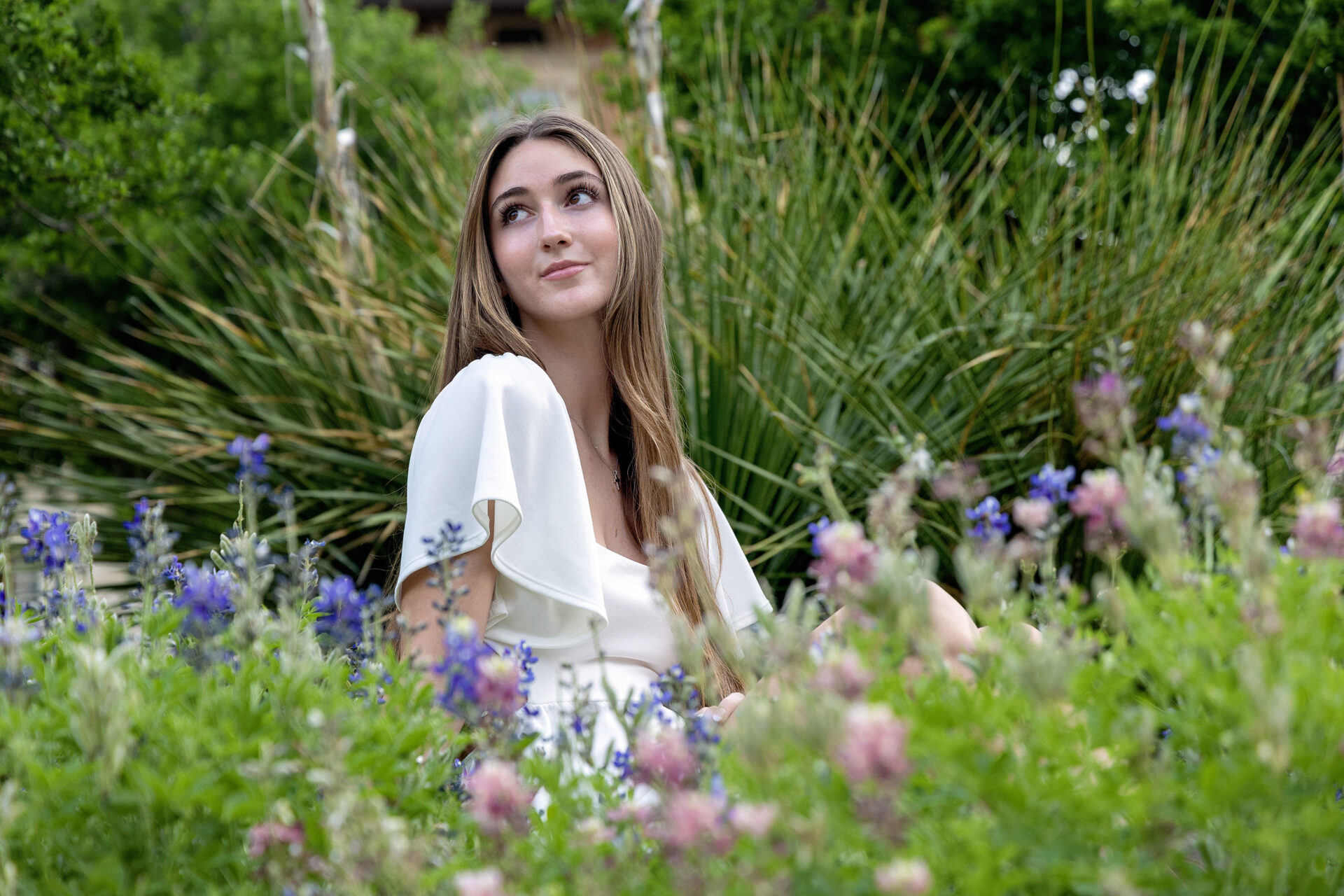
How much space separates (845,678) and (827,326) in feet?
9.42

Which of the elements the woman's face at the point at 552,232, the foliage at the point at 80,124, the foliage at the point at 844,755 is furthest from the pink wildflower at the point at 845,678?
the foliage at the point at 80,124

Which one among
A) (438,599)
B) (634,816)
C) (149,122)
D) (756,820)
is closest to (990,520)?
(634,816)

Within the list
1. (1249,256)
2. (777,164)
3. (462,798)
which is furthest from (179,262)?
(462,798)

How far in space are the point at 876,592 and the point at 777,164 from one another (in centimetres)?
361

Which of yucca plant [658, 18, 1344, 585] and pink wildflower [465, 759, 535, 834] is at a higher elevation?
pink wildflower [465, 759, 535, 834]

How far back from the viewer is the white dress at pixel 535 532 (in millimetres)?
2100

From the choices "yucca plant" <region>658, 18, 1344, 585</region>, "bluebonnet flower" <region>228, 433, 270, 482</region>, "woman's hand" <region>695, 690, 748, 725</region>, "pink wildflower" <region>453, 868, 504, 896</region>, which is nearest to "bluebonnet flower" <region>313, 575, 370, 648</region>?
"bluebonnet flower" <region>228, 433, 270, 482</region>

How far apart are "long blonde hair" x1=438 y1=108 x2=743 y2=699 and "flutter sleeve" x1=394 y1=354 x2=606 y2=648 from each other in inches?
11.6

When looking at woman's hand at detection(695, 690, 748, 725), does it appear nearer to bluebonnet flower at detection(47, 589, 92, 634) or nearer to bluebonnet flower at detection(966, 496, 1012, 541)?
bluebonnet flower at detection(966, 496, 1012, 541)

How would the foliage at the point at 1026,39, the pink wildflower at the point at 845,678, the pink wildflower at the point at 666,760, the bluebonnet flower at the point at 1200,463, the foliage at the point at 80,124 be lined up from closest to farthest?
the pink wildflower at the point at 845,678
the pink wildflower at the point at 666,760
the bluebonnet flower at the point at 1200,463
the foliage at the point at 80,124
the foliage at the point at 1026,39

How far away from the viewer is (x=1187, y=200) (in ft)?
15.6

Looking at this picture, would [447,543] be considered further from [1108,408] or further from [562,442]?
[1108,408]

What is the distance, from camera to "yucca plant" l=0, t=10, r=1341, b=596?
3.56 metres

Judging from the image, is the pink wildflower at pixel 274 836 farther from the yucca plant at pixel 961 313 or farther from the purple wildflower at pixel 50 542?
the yucca plant at pixel 961 313
